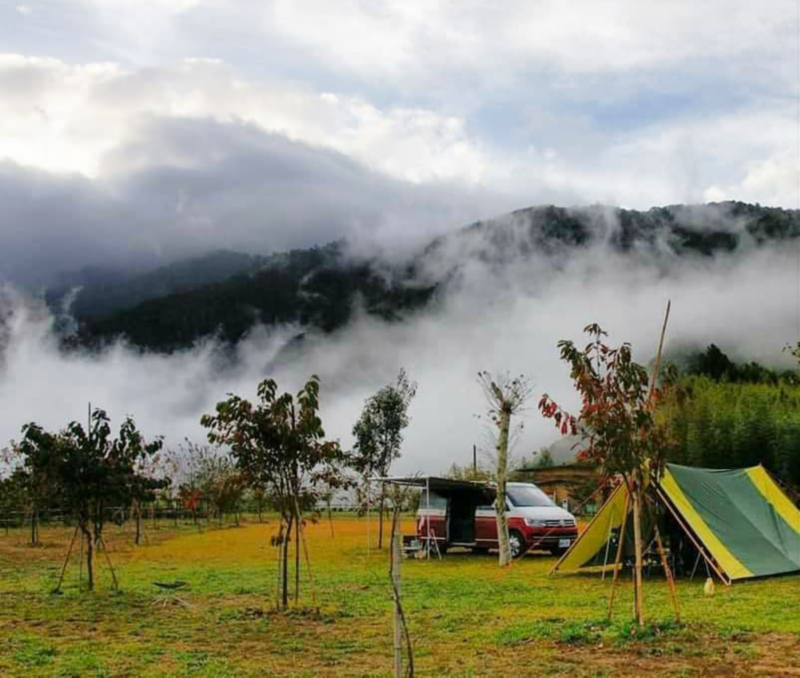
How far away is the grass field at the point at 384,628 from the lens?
855cm

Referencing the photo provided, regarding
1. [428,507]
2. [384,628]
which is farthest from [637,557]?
[428,507]

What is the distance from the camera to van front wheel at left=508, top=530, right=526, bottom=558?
22028mm

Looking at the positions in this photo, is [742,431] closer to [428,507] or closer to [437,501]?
[437,501]

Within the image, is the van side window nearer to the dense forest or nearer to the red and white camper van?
the red and white camper van

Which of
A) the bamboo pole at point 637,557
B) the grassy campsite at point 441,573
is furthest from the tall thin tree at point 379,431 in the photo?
the bamboo pole at point 637,557

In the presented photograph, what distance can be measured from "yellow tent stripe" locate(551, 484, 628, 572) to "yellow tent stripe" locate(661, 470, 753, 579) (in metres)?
0.92

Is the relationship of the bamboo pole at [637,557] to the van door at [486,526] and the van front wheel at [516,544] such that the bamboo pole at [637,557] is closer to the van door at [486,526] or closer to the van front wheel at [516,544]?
the van front wheel at [516,544]

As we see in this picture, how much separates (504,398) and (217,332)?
5390cm

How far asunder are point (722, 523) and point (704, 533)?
31.3 inches

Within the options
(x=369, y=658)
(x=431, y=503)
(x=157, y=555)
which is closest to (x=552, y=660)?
(x=369, y=658)

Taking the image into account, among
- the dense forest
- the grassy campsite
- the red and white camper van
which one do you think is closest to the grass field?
the grassy campsite

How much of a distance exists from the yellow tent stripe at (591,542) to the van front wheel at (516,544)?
13.5ft

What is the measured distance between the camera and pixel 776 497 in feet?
61.4

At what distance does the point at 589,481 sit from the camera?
155 ft
